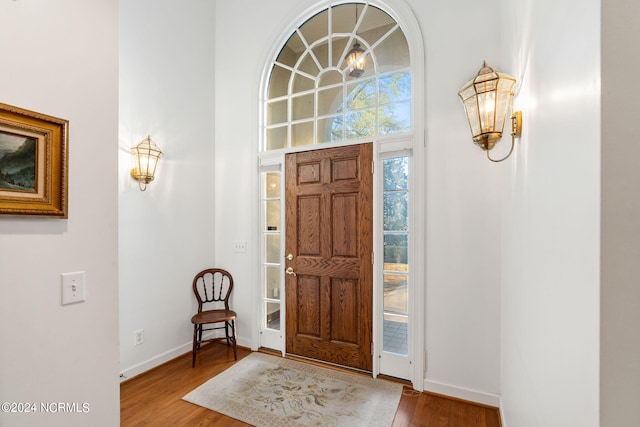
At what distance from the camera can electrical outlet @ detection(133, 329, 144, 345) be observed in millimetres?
2622

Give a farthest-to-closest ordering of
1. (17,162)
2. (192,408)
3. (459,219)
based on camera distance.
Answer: (459,219) < (192,408) < (17,162)

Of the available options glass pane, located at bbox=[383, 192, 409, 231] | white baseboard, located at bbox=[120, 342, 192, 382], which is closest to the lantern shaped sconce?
glass pane, located at bbox=[383, 192, 409, 231]

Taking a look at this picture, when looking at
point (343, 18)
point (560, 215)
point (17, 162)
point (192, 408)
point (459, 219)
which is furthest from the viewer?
point (343, 18)

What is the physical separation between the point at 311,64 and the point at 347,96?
582 millimetres

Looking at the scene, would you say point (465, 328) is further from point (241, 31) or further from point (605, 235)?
point (241, 31)

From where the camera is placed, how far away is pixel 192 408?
7.12ft

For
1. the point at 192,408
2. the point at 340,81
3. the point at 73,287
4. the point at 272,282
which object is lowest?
the point at 192,408

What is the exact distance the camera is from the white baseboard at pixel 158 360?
2555 millimetres

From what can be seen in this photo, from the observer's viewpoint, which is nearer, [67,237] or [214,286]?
[67,237]

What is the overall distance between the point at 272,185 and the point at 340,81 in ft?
4.07

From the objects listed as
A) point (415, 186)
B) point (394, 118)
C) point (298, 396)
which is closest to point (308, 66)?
point (394, 118)

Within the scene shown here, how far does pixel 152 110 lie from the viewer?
279 centimetres

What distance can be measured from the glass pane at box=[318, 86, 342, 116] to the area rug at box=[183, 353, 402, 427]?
2425mm

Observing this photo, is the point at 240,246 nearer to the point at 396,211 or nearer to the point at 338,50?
the point at 396,211
